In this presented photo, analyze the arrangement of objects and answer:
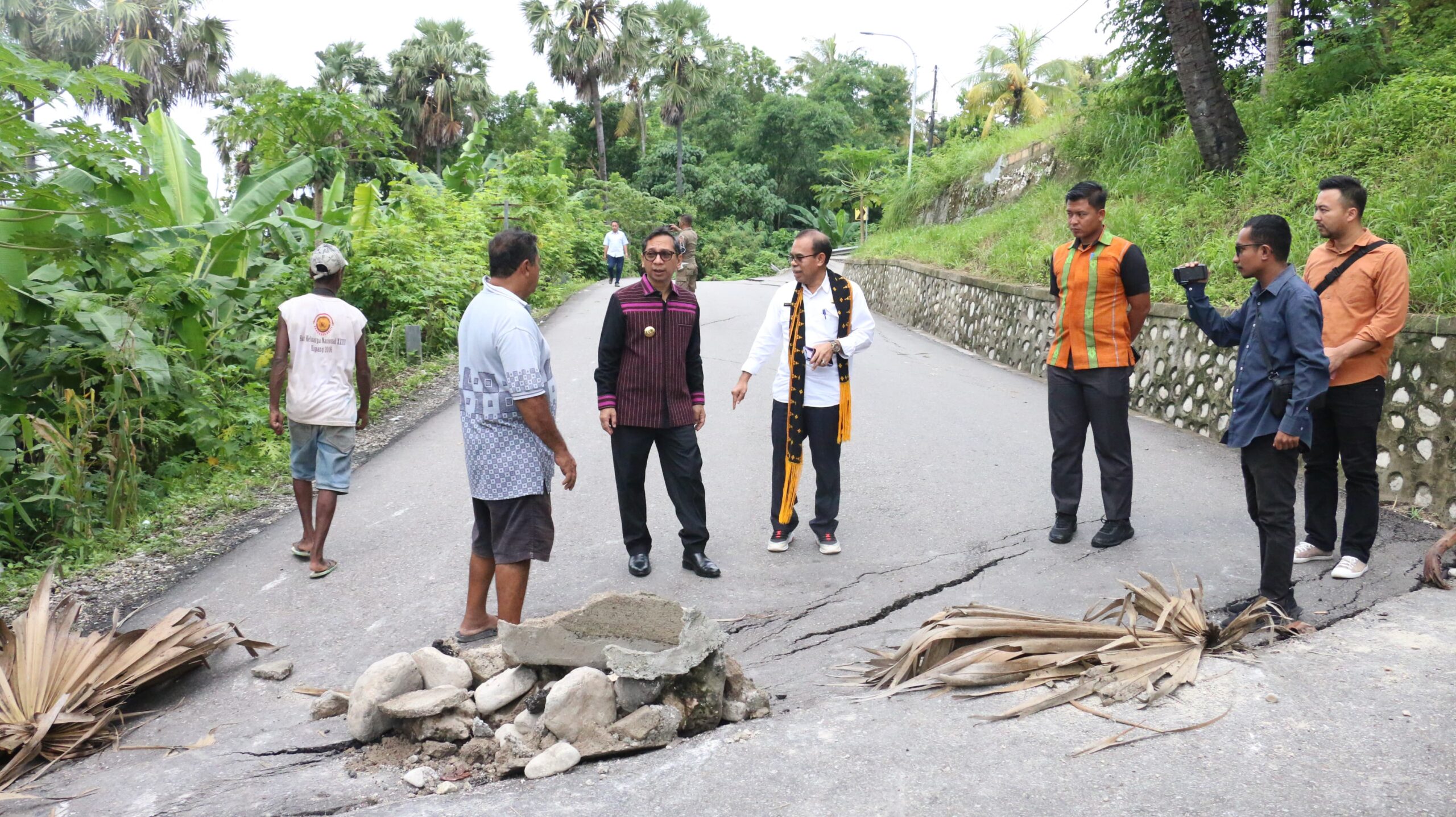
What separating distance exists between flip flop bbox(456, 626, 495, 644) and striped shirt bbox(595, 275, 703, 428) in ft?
4.55

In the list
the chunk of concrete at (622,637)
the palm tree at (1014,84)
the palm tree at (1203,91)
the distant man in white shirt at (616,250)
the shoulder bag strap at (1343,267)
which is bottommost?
the chunk of concrete at (622,637)

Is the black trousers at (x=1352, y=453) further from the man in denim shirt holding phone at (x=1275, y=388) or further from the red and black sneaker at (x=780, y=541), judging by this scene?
the red and black sneaker at (x=780, y=541)

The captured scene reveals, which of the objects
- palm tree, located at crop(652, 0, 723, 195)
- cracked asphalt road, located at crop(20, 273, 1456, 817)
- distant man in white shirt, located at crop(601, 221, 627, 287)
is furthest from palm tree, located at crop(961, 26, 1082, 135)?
cracked asphalt road, located at crop(20, 273, 1456, 817)

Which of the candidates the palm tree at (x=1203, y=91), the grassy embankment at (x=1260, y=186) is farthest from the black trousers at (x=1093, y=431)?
the palm tree at (x=1203, y=91)

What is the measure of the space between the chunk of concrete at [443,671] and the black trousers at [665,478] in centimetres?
181

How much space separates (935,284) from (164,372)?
44.0ft

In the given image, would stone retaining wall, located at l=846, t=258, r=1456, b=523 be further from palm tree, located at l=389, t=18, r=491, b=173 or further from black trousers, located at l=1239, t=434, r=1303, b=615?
palm tree, located at l=389, t=18, r=491, b=173

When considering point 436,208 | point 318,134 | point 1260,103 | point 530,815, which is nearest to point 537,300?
point 436,208

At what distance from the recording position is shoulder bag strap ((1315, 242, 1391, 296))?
5.29 metres

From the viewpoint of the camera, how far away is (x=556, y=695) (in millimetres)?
3748

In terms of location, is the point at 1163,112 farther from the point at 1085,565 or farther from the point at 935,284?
the point at 1085,565

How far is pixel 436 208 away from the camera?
Result: 17.5 m

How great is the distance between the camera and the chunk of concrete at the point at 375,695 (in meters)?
3.86

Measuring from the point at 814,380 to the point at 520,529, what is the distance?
212 centimetres
